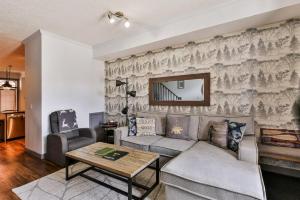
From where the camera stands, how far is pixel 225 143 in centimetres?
228

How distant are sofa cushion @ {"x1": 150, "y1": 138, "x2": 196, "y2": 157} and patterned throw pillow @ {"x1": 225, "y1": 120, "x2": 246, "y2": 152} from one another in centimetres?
58

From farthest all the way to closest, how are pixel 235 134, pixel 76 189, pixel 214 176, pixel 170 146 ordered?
pixel 170 146 < pixel 235 134 < pixel 76 189 < pixel 214 176

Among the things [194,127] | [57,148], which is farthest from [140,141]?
[57,148]

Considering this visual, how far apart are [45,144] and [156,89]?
2637mm

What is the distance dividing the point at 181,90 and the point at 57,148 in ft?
8.79

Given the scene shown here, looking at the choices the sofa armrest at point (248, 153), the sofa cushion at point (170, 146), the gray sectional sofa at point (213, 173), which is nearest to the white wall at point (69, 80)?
the sofa cushion at point (170, 146)

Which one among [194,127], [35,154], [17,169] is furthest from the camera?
[35,154]

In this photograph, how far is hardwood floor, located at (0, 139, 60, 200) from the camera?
7.28 feet

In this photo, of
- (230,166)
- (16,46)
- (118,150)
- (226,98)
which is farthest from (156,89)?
(16,46)

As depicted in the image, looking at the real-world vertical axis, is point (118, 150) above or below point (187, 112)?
below

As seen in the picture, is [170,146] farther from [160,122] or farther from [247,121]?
[247,121]

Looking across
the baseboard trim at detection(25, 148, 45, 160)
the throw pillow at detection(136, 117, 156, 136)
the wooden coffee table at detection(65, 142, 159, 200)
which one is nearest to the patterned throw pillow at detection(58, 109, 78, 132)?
the baseboard trim at detection(25, 148, 45, 160)

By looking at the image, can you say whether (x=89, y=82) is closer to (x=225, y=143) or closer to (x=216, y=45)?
(x=216, y=45)

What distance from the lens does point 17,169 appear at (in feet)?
8.97
